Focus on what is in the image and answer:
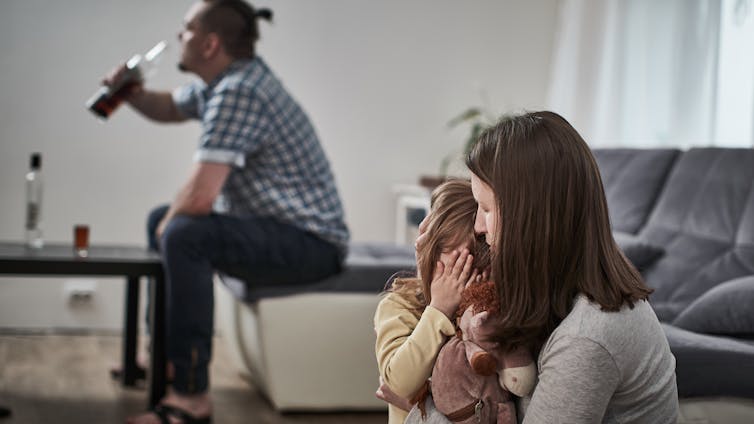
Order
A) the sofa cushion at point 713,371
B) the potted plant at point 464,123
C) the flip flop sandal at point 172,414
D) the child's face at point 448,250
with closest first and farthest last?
the child's face at point 448,250 → the sofa cushion at point 713,371 → the flip flop sandal at point 172,414 → the potted plant at point 464,123

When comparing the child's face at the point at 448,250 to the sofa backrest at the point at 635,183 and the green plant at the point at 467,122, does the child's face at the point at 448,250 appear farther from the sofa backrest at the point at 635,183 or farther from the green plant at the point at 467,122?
the green plant at the point at 467,122

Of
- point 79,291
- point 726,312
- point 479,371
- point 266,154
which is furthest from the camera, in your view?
point 79,291

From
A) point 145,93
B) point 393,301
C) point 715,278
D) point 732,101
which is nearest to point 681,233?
point 715,278

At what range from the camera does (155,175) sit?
13.4 feet

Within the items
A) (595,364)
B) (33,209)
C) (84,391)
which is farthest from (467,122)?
(595,364)

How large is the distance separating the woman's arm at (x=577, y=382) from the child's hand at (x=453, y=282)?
0.21m

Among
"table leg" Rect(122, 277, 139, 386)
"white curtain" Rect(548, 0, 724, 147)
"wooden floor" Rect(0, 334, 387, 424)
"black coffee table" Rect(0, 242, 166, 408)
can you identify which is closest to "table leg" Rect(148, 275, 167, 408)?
"black coffee table" Rect(0, 242, 166, 408)

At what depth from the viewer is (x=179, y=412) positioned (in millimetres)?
2498

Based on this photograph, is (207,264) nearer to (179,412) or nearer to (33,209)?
(179,412)

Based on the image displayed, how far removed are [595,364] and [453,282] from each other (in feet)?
0.91

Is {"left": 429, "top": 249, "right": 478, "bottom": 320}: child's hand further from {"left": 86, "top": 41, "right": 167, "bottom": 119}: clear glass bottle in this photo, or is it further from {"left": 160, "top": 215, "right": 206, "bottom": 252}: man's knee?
{"left": 86, "top": 41, "right": 167, "bottom": 119}: clear glass bottle

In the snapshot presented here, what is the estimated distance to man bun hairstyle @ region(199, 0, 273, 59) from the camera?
2.81 metres

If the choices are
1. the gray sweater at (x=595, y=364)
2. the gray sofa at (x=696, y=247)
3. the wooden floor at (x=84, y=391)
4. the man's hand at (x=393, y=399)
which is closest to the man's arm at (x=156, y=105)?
the wooden floor at (x=84, y=391)

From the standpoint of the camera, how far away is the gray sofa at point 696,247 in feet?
5.98
